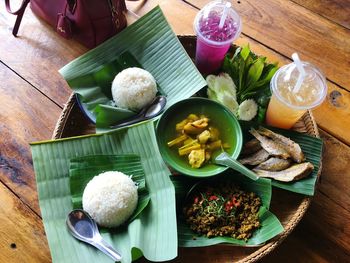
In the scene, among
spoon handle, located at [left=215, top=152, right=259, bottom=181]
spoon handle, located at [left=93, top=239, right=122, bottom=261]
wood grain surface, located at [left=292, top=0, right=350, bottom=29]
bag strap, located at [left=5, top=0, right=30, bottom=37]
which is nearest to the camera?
spoon handle, located at [left=93, top=239, right=122, bottom=261]

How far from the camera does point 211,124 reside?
5.42 ft

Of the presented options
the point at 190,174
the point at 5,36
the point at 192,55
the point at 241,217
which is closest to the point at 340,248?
the point at 241,217

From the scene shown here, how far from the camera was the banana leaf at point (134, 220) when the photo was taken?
1.40 m

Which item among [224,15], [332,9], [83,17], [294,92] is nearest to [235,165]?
[294,92]

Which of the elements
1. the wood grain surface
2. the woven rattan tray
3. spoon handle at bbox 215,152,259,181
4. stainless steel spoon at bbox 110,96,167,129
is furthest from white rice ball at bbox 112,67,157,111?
the wood grain surface

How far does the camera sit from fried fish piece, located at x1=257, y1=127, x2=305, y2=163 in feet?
5.13

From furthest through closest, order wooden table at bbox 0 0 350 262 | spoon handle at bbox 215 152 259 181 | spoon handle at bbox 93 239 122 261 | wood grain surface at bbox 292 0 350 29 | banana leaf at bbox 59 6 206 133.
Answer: wood grain surface at bbox 292 0 350 29
banana leaf at bbox 59 6 206 133
wooden table at bbox 0 0 350 262
spoon handle at bbox 215 152 259 181
spoon handle at bbox 93 239 122 261

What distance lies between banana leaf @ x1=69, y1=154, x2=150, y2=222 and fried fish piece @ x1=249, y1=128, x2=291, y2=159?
47cm

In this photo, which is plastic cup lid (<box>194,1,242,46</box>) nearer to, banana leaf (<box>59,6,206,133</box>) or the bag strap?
banana leaf (<box>59,6,206,133</box>)

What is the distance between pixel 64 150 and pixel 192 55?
73cm

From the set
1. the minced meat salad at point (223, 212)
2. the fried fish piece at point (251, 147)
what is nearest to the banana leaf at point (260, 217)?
the minced meat salad at point (223, 212)

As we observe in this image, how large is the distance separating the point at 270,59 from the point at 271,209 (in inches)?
29.1

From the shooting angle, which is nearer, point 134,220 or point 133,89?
point 134,220

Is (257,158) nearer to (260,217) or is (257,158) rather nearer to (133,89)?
(260,217)
